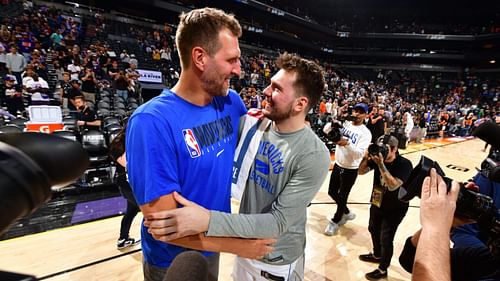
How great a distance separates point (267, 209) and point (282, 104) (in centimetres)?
61

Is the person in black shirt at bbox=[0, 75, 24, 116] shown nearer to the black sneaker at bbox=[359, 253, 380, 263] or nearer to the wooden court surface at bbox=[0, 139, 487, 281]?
the wooden court surface at bbox=[0, 139, 487, 281]

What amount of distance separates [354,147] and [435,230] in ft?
10.4

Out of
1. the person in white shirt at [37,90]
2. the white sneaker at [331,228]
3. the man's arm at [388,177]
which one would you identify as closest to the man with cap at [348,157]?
the white sneaker at [331,228]

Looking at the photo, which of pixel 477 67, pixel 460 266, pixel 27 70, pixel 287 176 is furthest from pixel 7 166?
pixel 477 67

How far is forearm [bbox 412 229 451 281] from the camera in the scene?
3.26 ft

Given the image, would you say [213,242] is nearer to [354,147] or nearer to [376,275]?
[376,275]

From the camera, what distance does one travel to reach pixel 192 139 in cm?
128

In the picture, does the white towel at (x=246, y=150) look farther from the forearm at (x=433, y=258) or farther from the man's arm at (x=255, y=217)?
the forearm at (x=433, y=258)

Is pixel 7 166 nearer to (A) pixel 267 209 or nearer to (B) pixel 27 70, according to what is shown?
(A) pixel 267 209

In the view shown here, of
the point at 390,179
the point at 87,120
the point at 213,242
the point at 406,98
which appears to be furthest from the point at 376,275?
the point at 406,98

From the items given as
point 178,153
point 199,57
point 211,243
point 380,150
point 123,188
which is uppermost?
point 199,57

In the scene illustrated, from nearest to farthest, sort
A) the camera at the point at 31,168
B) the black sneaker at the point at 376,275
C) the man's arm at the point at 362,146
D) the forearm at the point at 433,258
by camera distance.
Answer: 1. the camera at the point at 31,168
2. the forearm at the point at 433,258
3. the black sneaker at the point at 376,275
4. the man's arm at the point at 362,146

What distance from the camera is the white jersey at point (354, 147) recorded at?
4.08 m

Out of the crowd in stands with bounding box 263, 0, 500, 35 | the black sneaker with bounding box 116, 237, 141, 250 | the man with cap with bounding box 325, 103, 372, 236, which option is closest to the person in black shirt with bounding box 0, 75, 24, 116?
the black sneaker with bounding box 116, 237, 141, 250
